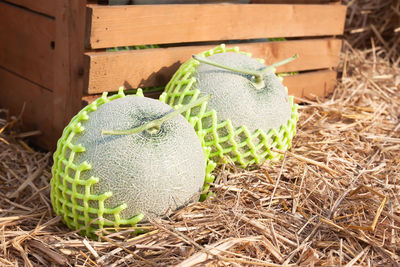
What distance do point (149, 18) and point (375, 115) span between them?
195cm

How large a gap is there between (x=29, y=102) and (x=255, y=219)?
1.68m

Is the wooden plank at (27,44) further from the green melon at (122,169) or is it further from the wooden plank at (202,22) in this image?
the green melon at (122,169)

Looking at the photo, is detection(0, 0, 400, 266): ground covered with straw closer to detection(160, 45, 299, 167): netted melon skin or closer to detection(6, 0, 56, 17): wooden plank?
detection(160, 45, 299, 167): netted melon skin

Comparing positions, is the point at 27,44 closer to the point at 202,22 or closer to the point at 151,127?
the point at 202,22

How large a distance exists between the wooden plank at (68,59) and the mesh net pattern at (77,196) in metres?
0.47

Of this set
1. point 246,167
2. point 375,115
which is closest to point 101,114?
point 246,167

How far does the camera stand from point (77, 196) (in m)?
2.09

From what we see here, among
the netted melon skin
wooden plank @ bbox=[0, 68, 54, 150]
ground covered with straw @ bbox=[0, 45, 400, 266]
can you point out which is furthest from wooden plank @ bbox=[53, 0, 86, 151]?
the netted melon skin

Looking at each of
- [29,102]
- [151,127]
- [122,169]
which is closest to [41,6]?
[29,102]

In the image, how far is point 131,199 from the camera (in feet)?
6.77

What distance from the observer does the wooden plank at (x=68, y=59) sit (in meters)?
2.59

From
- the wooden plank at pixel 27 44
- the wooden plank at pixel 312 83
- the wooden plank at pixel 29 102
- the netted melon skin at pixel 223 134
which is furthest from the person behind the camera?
the wooden plank at pixel 312 83

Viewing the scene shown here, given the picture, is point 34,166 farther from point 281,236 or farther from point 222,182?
point 281,236

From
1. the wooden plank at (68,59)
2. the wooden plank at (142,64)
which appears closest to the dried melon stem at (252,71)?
the wooden plank at (142,64)
